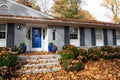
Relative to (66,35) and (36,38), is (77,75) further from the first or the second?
(36,38)

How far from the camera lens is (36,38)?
1238 centimetres

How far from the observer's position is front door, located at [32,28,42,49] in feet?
40.2

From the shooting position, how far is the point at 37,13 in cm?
1270

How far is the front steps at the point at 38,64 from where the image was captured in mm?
7110

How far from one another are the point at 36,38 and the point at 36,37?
0.09m

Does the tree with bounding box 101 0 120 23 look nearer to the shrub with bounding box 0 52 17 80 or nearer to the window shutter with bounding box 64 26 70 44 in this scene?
the window shutter with bounding box 64 26 70 44

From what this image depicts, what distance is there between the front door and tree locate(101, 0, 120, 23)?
25.2 metres

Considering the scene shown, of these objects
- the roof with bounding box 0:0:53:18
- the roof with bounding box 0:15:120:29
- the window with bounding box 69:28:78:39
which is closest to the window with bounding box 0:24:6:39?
the roof with bounding box 0:15:120:29

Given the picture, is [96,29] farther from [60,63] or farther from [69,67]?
[69,67]

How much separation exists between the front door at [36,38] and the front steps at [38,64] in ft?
10.9

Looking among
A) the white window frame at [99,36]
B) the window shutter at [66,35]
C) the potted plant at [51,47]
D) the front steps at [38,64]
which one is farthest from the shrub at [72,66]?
the white window frame at [99,36]

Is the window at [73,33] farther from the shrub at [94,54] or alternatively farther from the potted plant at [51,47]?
the shrub at [94,54]

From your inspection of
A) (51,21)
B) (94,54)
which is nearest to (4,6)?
(51,21)

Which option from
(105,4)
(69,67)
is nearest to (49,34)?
(69,67)
